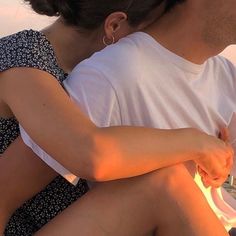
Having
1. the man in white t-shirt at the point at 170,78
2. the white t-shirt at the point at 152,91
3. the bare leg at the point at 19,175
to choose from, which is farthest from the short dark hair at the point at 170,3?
the bare leg at the point at 19,175

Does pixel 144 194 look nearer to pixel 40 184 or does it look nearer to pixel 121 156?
pixel 121 156

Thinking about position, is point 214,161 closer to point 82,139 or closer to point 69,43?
point 82,139

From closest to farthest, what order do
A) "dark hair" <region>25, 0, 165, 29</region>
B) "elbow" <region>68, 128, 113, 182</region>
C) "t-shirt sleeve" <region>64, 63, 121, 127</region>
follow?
"elbow" <region>68, 128, 113, 182</region> < "t-shirt sleeve" <region>64, 63, 121, 127</region> < "dark hair" <region>25, 0, 165, 29</region>

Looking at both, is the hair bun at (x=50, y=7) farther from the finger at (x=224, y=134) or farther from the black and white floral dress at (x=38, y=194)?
the finger at (x=224, y=134)

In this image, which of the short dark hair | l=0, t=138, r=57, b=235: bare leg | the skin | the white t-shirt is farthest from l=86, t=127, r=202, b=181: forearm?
the short dark hair

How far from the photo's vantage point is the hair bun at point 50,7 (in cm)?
A: 179

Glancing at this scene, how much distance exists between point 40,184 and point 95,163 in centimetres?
26

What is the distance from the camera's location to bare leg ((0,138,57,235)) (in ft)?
5.05

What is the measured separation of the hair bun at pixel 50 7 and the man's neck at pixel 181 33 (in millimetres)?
256

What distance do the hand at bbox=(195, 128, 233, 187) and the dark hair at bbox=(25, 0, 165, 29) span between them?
0.43 meters

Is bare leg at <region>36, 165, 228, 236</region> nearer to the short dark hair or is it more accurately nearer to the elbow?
the elbow

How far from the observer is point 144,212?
1.43 m

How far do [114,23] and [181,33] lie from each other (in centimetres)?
20

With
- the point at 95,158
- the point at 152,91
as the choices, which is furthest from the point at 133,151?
the point at 152,91
